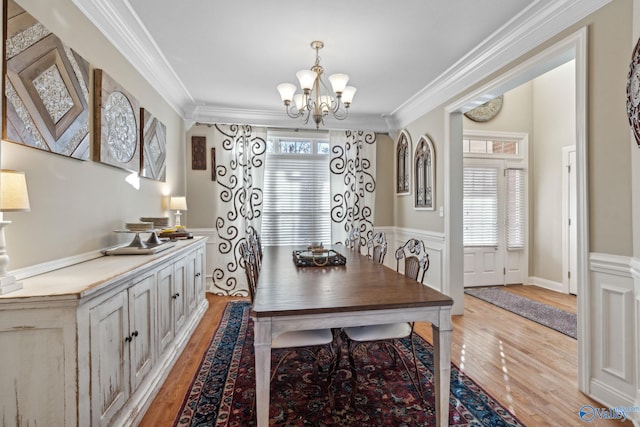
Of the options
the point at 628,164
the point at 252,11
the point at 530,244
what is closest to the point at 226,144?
the point at 252,11

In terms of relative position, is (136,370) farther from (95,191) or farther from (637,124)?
(637,124)

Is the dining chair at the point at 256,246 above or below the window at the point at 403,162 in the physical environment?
below

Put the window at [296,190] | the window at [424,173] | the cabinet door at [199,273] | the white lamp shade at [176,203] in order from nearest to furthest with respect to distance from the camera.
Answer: the cabinet door at [199,273], the white lamp shade at [176,203], the window at [424,173], the window at [296,190]

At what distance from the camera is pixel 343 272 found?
2324 mm

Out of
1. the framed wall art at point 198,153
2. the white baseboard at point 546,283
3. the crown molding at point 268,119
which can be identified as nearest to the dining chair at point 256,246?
the framed wall art at point 198,153

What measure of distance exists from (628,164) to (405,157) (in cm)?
316

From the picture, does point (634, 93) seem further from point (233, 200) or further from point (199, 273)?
point (233, 200)

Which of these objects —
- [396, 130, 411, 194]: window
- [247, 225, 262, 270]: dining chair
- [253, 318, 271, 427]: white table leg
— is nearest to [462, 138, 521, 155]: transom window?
[396, 130, 411, 194]: window

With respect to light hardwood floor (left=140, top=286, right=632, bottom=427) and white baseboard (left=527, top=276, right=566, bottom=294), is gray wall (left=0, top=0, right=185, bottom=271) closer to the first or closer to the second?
light hardwood floor (left=140, top=286, right=632, bottom=427)

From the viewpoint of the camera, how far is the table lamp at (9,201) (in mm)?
1279

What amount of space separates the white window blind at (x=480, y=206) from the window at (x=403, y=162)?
1.01 meters

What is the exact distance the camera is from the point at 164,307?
2408mm

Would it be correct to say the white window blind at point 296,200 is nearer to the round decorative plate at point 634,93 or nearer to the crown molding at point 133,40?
the crown molding at point 133,40

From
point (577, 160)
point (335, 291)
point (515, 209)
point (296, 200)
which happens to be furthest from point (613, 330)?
point (296, 200)
